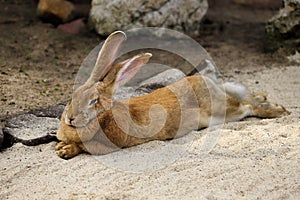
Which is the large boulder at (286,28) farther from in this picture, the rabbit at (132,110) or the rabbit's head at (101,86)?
the rabbit's head at (101,86)

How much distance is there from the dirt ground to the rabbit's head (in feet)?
1.26

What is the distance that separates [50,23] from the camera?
29.4 ft

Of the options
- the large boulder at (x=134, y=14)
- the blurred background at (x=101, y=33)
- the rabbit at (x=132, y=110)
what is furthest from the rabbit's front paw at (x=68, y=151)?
the large boulder at (x=134, y=14)

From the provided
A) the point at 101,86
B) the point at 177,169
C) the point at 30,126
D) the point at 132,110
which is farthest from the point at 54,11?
the point at 177,169

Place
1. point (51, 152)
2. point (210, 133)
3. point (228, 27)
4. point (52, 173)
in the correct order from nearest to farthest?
point (52, 173), point (51, 152), point (210, 133), point (228, 27)

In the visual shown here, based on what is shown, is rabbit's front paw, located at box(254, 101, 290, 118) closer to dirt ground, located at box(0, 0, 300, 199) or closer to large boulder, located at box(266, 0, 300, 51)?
dirt ground, located at box(0, 0, 300, 199)

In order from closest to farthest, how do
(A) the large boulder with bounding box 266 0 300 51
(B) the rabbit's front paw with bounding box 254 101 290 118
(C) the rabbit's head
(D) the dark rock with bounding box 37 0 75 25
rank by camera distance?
1. (C) the rabbit's head
2. (B) the rabbit's front paw with bounding box 254 101 290 118
3. (A) the large boulder with bounding box 266 0 300 51
4. (D) the dark rock with bounding box 37 0 75 25

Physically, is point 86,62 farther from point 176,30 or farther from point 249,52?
point 249,52

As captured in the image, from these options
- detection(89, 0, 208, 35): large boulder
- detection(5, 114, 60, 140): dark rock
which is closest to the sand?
detection(5, 114, 60, 140): dark rock

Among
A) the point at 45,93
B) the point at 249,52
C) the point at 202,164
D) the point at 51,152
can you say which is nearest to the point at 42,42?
the point at 45,93

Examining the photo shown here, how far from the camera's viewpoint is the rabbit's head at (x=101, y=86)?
15.4 ft

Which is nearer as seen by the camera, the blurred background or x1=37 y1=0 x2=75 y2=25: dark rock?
the blurred background

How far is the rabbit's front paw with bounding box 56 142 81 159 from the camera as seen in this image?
480cm

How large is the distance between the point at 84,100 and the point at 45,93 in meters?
1.85
